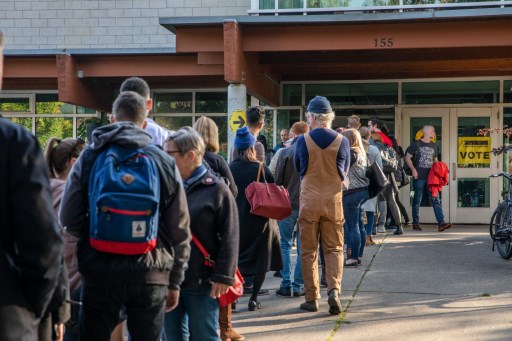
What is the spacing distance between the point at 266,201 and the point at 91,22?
12.1m

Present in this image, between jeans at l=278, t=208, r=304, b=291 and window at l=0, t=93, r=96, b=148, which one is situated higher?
window at l=0, t=93, r=96, b=148

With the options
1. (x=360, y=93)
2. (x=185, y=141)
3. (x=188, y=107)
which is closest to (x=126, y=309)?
(x=185, y=141)

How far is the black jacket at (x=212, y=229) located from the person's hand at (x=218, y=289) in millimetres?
38

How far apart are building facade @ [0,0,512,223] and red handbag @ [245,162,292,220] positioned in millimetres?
6358

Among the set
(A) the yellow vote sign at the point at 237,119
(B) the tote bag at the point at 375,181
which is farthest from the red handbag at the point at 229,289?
(A) the yellow vote sign at the point at 237,119

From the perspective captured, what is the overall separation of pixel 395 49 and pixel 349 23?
96 cm

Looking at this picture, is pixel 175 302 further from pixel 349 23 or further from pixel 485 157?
pixel 485 157

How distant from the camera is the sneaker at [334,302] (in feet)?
25.1

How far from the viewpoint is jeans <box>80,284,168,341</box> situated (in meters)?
4.05

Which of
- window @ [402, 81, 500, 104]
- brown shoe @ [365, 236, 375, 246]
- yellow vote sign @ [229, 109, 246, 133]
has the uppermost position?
window @ [402, 81, 500, 104]

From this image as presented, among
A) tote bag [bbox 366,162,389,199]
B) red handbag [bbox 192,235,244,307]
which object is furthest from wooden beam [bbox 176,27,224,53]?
red handbag [bbox 192,235,244,307]

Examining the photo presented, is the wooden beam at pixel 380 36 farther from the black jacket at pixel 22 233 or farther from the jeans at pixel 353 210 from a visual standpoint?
the black jacket at pixel 22 233

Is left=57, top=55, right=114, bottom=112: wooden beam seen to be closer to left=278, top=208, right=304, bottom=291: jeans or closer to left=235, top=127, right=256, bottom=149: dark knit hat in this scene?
left=278, top=208, right=304, bottom=291: jeans

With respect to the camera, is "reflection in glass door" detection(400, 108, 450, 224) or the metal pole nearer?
the metal pole
